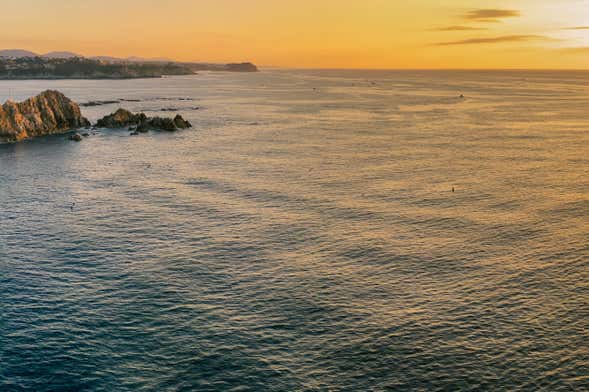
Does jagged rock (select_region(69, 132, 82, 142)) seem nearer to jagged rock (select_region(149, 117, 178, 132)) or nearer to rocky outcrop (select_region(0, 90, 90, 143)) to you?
rocky outcrop (select_region(0, 90, 90, 143))

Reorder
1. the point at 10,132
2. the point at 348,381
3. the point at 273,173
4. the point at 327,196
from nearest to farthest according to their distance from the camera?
the point at 348,381 < the point at 327,196 < the point at 273,173 < the point at 10,132

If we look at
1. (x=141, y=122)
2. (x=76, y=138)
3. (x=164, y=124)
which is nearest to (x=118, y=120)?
(x=141, y=122)

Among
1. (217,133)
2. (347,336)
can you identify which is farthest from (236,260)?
(217,133)

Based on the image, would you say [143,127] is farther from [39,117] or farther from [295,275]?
[295,275]

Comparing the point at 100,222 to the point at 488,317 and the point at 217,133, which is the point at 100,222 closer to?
the point at 488,317

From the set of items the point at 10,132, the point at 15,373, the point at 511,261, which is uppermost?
the point at 10,132

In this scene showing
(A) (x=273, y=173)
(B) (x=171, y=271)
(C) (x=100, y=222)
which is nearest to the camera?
(B) (x=171, y=271)

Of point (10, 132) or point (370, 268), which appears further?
point (10, 132)
